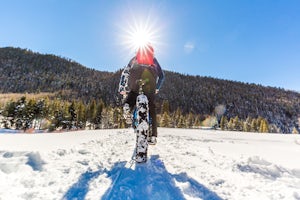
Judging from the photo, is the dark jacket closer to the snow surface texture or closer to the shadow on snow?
the snow surface texture

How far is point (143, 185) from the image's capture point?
399 cm

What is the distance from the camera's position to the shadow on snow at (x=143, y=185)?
3637mm

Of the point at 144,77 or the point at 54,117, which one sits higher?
the point at 54,117

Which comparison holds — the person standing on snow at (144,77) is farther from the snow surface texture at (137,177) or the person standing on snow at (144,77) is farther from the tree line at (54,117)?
the tree line at (54,117)

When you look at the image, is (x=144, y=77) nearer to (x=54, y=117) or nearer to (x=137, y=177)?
(x=137, y=177)

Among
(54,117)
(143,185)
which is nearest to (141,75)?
(143,185)

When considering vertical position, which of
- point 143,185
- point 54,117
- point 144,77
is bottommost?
point 143,185

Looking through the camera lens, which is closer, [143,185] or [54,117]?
[143,185]

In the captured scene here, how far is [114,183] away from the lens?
4.05 m

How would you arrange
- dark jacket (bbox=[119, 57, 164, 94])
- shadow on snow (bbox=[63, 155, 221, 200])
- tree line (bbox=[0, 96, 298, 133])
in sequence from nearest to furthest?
shadow on snow (bbox=[63, 155, 221, 200])
dark jacket (bbox=[119, 57, 164, 94])
tree line (bbox=[0, 96, 298, 133])

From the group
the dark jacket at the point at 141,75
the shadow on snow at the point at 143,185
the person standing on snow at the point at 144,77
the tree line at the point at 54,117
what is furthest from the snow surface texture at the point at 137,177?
the tree line at the point at 54,117

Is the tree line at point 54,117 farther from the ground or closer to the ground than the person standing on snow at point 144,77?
farther from the ground

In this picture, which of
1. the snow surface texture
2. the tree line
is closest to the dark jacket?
the snow surface texture

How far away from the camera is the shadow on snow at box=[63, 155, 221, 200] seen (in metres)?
3.64
